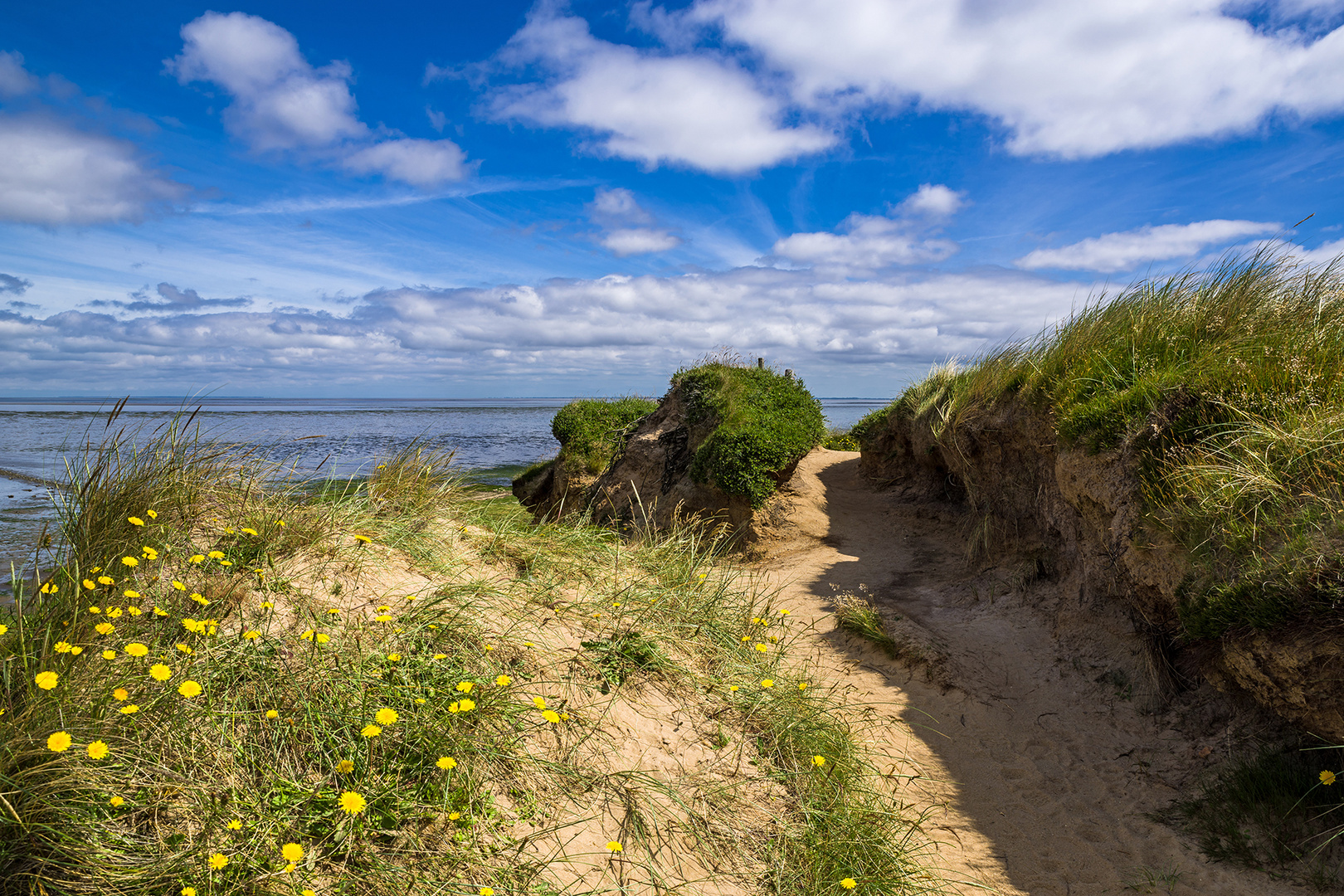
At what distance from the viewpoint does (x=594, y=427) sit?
16422 mm

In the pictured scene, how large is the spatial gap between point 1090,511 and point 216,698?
748 cm

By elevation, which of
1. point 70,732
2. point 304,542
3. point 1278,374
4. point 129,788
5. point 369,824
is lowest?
point 369,824

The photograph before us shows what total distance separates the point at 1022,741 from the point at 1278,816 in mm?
1826

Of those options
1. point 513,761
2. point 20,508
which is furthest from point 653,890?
point 20,508

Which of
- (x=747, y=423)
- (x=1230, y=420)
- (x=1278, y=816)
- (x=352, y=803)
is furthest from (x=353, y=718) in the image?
(x=747, y=423)

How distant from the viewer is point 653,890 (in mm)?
3176

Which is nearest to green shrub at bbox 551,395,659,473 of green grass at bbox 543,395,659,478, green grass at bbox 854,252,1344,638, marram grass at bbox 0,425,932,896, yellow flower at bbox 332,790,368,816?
green grass at bbox 543,395,659,478

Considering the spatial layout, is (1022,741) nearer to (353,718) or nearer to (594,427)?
(353,718)

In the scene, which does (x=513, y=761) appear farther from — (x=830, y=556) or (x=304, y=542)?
(x=830, y=556)

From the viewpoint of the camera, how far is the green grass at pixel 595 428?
16.0m

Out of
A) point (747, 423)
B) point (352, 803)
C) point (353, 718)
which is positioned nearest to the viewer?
point (352, 803)

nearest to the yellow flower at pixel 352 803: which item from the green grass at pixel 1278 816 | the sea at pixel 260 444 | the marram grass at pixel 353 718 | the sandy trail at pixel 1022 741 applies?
the marram grass at pixel 353 718

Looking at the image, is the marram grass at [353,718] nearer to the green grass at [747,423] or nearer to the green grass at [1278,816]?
the green grass at [1278,816]

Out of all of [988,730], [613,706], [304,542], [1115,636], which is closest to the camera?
[613,706]
